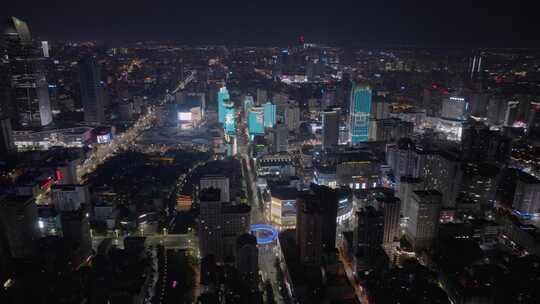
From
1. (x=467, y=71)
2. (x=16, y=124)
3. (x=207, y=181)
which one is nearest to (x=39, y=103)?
(x=16, y=124)

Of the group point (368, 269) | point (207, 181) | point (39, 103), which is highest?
point (39, 103)

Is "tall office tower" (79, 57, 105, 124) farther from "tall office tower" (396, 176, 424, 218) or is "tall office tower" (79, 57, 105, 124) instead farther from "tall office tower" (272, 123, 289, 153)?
"tall office tower" (396, 176, 424, 218)

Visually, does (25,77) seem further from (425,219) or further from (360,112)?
(425,219)

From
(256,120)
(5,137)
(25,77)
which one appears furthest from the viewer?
(256,120)

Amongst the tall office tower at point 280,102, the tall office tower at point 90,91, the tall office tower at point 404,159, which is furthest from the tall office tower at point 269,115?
the tall office tower at point 90,91

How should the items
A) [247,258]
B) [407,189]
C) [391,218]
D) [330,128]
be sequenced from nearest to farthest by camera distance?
[247,258] < [391,218] < [407,189] < [330,128]

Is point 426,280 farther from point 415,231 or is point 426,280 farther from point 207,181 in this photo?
point 207,181

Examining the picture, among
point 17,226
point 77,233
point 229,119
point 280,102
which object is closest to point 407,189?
point 77,233
